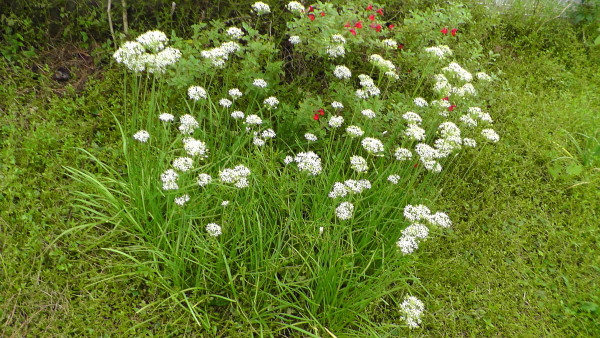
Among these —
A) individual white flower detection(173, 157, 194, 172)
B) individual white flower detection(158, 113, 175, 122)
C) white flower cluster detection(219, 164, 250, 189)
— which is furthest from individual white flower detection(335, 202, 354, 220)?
individual white flower detection(158, 113, 175, 122)

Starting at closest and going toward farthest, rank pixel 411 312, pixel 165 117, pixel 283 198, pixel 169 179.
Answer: pixel 411 312 < pixel 169 179 < pixel 165 117 < pixel 283 198

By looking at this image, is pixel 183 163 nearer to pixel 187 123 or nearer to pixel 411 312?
pixel 187 123

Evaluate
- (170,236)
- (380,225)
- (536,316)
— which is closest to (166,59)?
(170,236)

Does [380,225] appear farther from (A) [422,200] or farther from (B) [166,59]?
(B) [166,59]

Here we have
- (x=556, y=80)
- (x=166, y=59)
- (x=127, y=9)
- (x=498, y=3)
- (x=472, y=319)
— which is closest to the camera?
(x=166, y=59)

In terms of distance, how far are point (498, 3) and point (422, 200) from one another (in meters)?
4.98

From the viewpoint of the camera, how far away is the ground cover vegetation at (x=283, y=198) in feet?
8.85

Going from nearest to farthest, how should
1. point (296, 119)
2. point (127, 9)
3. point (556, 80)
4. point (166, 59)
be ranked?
point (166, 59) → point (296, 119) → point (127, 9) → point (556, 80)

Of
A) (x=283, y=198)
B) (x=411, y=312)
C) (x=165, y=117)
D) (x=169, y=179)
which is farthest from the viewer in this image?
(x=283, y=198)

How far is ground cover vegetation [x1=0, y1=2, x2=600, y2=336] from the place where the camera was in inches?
106

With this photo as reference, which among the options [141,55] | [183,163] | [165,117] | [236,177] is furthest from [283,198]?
[141,55]

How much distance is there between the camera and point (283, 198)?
321cm

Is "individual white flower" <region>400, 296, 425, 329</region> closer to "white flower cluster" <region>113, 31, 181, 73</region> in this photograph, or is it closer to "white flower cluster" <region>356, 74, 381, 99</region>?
"white flower cluster" <region>356, 74, 381, 99</region>

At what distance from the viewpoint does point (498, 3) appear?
22.1ft
